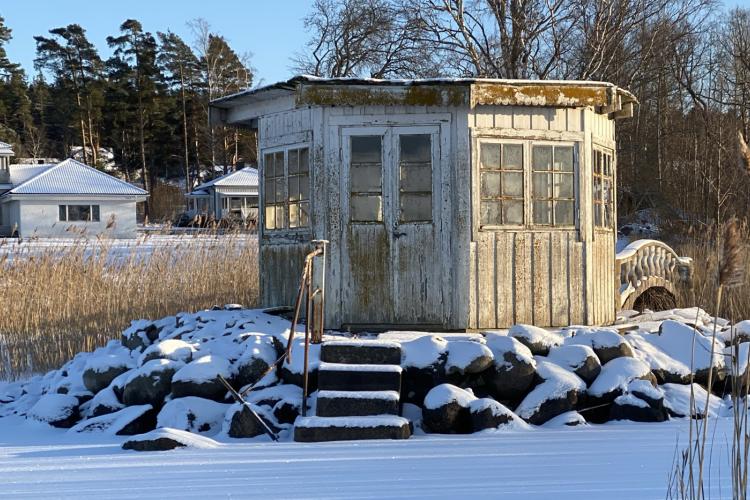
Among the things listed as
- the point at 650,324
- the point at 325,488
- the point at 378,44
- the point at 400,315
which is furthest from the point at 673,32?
the point at 325,488

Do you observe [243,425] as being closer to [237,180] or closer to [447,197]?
[447,197]

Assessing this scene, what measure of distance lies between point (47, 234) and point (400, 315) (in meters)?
34.7

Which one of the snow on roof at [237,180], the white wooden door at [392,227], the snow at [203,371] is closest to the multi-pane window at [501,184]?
the white wooden door at [392,227]

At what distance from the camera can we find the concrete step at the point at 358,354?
8.38 m

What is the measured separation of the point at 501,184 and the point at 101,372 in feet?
15.2

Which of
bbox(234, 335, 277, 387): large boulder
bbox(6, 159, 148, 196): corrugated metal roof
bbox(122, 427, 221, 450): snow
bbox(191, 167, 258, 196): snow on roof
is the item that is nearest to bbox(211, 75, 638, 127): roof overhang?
bbox(234, 335, 277, 387): large boulder

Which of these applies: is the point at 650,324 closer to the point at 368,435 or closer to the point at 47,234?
the point at 368,435

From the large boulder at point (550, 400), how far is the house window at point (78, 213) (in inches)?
1440

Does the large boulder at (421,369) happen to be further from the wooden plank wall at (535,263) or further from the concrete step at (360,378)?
the wooden plank wall at (535,263)

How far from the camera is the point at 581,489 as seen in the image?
5.32 meters

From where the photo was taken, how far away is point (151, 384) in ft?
29.0

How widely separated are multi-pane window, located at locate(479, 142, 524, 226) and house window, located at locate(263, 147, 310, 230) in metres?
1.93

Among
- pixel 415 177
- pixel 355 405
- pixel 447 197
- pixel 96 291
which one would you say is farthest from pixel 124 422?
pixel 96 291

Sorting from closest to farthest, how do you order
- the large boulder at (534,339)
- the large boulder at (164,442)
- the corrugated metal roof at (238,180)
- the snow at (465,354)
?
the large boulder at (164,442), the snow at (465,354), the large boulder at (534,339), the corrugated metal roof at (238,180)
